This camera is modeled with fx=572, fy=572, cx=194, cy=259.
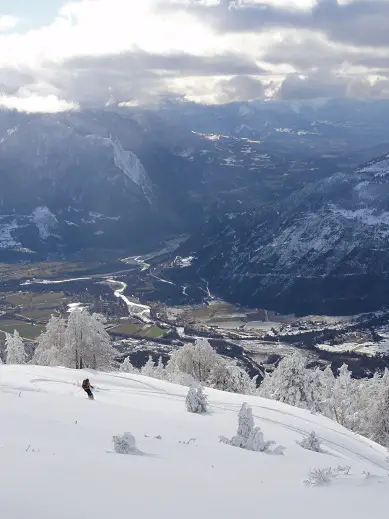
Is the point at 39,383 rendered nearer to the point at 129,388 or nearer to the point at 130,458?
the point at 129,388

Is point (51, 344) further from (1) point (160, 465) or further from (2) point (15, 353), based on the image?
(1) point (160, 465)

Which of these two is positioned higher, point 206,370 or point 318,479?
point 318,479

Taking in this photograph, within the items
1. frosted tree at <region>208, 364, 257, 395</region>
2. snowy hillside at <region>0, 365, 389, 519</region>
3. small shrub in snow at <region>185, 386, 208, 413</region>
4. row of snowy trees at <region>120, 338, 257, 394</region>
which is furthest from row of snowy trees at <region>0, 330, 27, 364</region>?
small shrub in snow at <region>185, 386, 208, 413</region>

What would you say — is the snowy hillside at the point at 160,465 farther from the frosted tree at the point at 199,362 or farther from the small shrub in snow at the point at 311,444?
the frosted tree at the point at 199,362

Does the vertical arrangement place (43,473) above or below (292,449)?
above

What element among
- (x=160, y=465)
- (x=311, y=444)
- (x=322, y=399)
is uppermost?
(x=160, y=465)

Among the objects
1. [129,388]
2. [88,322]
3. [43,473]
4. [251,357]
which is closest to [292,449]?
[43,473]

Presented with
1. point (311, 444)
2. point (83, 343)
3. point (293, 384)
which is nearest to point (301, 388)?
point (293, 384)

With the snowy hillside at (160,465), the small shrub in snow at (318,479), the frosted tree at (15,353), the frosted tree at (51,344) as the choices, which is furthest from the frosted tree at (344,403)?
the small shrub in snow at (318,479)
